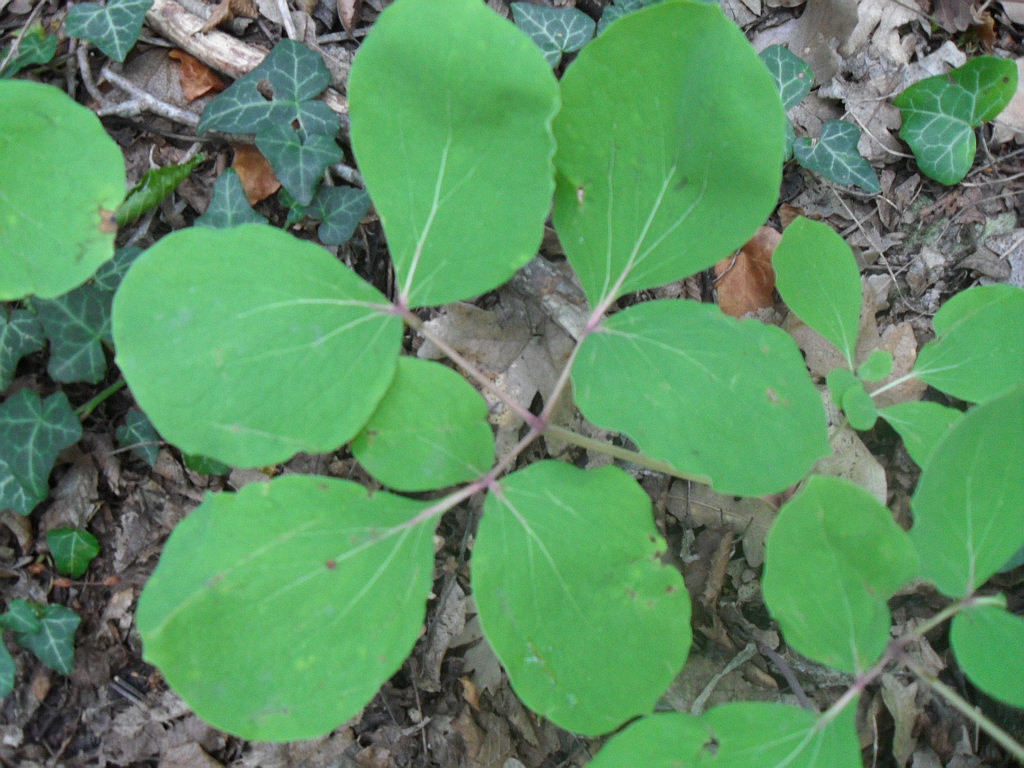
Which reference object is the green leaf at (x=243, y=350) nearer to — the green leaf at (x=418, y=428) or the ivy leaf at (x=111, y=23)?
the green leaf at (x=418, y=428)

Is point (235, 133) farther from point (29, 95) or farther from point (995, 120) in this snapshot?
point (995, 120)

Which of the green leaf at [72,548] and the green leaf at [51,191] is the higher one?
the green leaf at [51,191]

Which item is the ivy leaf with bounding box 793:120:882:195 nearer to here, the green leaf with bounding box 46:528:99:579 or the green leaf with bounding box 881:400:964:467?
the green leaf with bounding box 881:400:964:467

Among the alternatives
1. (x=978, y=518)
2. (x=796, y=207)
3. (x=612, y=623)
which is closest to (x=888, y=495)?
(x=978, y=518)

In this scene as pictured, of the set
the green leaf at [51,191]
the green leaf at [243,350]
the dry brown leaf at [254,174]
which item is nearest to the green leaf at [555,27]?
the dry brown leaf at [254,174]

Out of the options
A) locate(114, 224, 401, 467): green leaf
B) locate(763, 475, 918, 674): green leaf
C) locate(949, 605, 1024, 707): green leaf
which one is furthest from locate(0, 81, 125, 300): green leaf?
locate(949, 605, 1024, 707): green leaf

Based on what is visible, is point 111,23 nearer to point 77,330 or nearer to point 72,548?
point 77,330

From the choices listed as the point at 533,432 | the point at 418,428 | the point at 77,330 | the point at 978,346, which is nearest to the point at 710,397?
the point at 533,432
